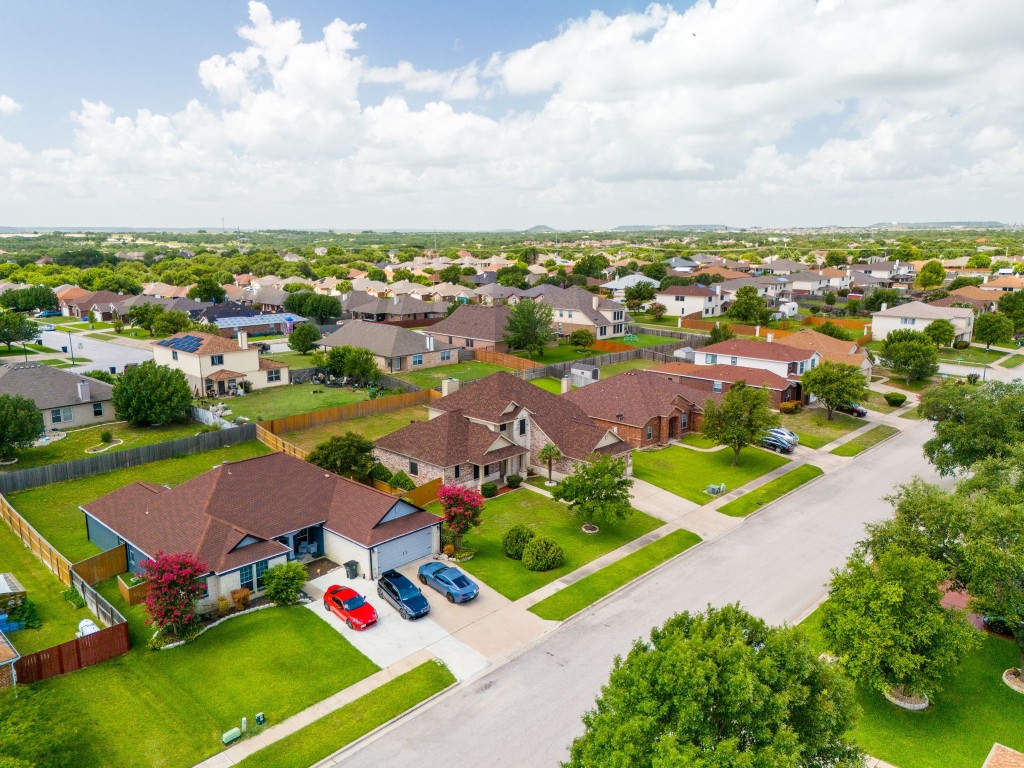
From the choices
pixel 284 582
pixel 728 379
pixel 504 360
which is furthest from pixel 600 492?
pixel 504 360

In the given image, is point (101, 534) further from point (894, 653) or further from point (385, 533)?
point (894, 653)

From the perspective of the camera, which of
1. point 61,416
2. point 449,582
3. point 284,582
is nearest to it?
point 284,582

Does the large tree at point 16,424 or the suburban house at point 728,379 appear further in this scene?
the suburban house at point 728,379

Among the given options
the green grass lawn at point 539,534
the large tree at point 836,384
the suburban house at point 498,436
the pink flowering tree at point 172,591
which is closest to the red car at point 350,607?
the pink flowering tree at point 172,591

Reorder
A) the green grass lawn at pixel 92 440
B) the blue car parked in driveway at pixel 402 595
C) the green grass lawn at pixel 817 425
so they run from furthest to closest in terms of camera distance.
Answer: the green grass lawn at pixel 817 425
the green grass lawn at pixel 92 440
the blue car parked in driveway at pixel 402 595

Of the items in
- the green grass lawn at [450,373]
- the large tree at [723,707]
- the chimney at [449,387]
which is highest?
the large tree at [723,707]

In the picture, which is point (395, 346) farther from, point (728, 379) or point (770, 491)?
point (770, 491)

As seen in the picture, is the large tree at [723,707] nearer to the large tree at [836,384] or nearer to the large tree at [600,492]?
the large tree at [600,492]
